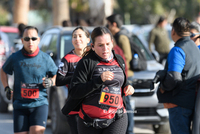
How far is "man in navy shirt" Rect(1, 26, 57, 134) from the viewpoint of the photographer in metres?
5.04

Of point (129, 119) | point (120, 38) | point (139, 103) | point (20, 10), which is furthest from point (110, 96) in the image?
point (20, 10)

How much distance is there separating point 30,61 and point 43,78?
0.31 m

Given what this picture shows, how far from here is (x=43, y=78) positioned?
5.11 metres

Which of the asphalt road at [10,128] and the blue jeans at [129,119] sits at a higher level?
the blue jeans at [129,119]

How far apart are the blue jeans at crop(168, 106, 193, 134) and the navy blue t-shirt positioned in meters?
1.70

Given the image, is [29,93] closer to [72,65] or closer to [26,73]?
[26,73]

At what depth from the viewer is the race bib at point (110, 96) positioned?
3859 mm

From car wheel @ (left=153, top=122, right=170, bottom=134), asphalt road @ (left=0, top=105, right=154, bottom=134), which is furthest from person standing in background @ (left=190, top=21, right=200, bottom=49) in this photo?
asphalt road @ (left=0, top=105, right=154, bottom=134)

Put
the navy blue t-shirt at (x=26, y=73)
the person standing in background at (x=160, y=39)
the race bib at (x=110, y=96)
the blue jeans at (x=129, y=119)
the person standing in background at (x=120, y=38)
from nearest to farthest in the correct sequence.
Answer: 1. the race bib at (x=110, y=96)
2. the navy blue t-shirt at (x=26, y=73)
3. the blue jeans at (x=129, y=119)
4. the person standing in background at (x=120, y=38)
5. the person standing in background at (x=160, y=39)

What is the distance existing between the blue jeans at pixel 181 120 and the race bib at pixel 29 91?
1.78 metres

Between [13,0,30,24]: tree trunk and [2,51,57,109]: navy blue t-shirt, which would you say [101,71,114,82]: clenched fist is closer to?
[2,51,57,109]: navy blue t-shirt

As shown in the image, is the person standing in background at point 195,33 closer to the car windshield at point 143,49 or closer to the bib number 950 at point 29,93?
the bib number 950 at point 29,93

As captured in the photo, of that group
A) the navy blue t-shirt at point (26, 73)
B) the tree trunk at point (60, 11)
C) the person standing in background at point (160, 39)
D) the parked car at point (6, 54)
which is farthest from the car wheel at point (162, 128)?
the tree trunk at point (60, 11)

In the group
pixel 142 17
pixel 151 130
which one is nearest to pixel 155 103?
pixel 151 130
